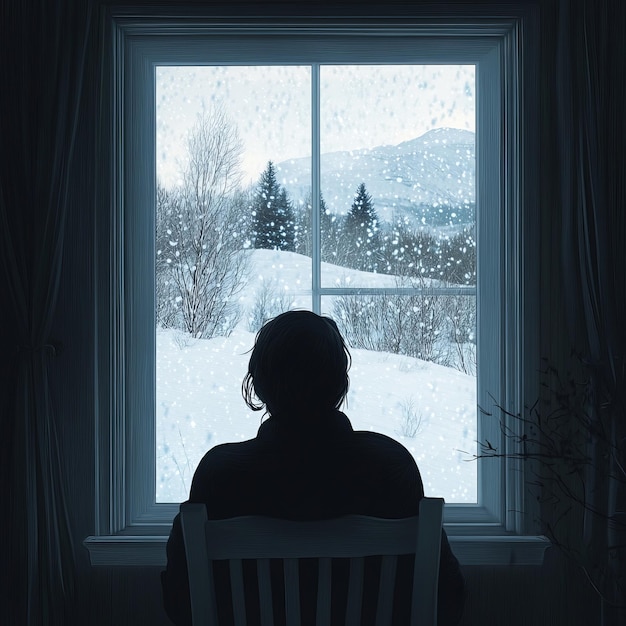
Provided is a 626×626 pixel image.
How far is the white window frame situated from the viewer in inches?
70.5

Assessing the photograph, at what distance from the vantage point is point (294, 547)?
1011mm

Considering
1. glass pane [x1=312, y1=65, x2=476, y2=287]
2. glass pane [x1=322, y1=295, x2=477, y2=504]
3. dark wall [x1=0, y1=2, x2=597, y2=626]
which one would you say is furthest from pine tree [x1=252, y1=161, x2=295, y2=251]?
dark wall [x1=0, y1=2, x2=597, y2=626]

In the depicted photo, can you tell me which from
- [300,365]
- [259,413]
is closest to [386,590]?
[300,365]

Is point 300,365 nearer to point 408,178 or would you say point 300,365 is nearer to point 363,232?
point 363,232

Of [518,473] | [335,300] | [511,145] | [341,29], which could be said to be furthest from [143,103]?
[518,473]

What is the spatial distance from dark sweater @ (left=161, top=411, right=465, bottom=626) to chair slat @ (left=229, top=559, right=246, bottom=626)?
7cm

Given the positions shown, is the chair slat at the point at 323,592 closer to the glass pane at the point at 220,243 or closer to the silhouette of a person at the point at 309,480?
the silhouette of a person at the point at 309,480

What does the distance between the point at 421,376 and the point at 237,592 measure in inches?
40.3

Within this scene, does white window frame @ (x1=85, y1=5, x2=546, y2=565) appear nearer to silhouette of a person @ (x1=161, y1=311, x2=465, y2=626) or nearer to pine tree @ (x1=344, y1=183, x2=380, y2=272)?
pine tree @ (x1=344, y1=183, x2=380, y2=272)

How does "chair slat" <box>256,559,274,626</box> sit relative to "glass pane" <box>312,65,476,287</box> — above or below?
below

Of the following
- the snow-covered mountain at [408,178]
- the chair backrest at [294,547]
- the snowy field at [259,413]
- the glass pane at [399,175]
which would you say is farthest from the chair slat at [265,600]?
the snow-covered mountain at [408,178]
